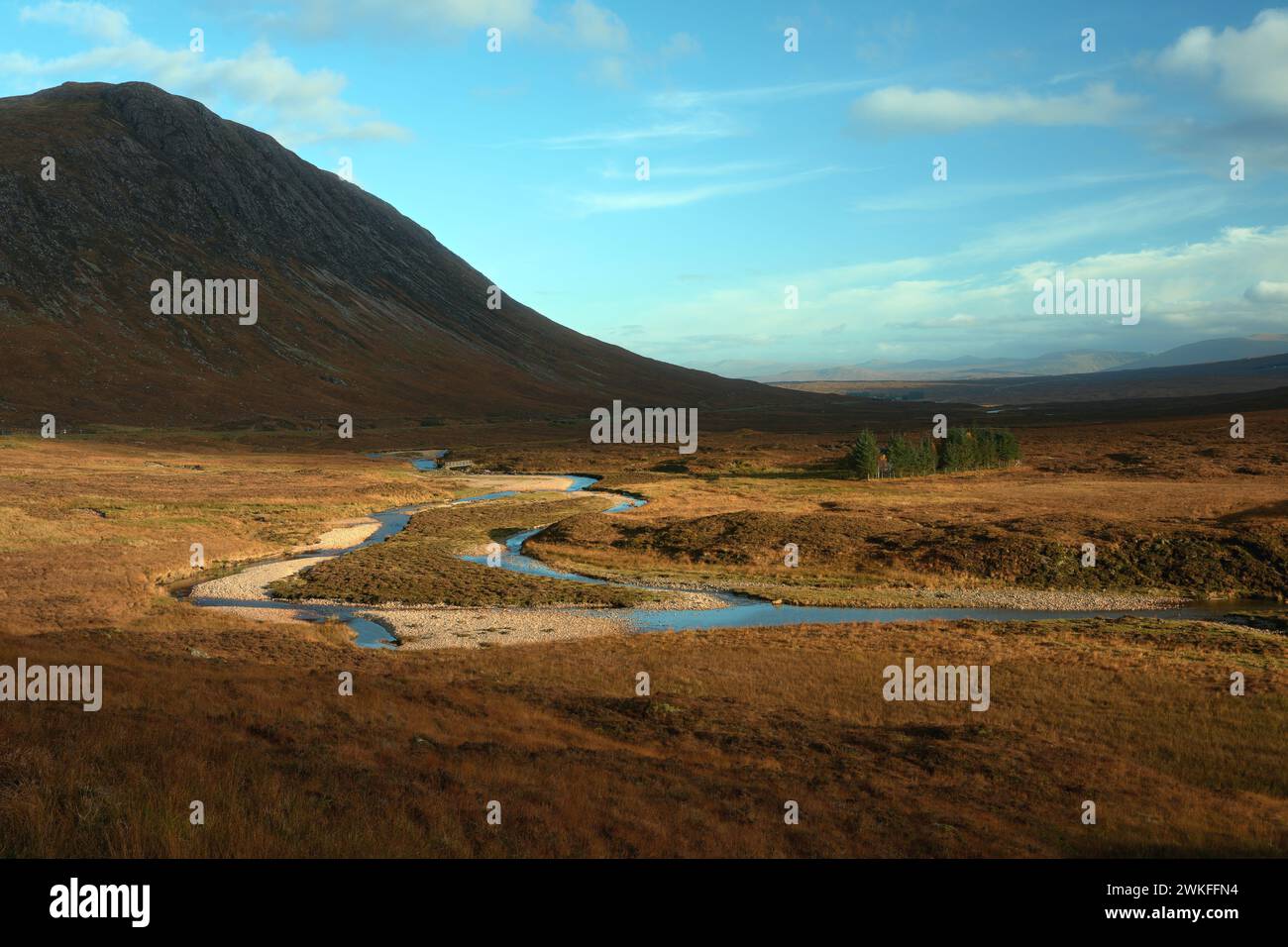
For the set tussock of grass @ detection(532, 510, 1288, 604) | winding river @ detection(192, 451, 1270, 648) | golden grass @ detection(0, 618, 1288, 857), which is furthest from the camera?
tussock of grass @ detection(532, 510, 1288, 604)

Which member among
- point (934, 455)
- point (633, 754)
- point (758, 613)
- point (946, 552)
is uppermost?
point (934, 455)

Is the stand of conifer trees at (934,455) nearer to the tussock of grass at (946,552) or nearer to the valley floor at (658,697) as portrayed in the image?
the valley floor at (658,697)

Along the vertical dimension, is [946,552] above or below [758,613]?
above

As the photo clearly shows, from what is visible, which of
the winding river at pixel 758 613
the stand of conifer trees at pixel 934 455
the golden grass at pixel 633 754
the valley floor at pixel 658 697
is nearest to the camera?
the golden grass at pixel 633 754

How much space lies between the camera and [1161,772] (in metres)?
21.9

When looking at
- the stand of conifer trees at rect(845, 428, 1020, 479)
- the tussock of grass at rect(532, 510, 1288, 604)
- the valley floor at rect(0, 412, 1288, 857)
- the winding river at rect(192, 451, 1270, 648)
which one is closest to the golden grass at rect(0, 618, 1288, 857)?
the valley floor at rect(0, 412, 1288, 857)

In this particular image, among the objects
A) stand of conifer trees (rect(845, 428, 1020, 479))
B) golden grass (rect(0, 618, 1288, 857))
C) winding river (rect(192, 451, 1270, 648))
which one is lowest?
winding river (rect(192, 451, 1270, 648))

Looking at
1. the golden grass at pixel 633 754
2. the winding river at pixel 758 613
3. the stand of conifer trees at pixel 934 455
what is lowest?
the winding river at pixel 758 613

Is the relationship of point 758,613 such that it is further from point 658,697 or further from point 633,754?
point 633,754

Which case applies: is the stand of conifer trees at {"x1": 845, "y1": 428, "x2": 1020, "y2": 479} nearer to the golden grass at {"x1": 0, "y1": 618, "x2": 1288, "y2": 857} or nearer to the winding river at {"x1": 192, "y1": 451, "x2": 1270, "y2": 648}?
the winding river at {"x1": 192, "y1": 451, "x2": 1270, "y2": 648}

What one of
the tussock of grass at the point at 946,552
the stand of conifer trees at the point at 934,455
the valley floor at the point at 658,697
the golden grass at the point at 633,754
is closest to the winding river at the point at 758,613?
the valley floor at the point at 658,697

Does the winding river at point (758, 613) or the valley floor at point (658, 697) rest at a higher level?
the valley floor at point (658, 697)

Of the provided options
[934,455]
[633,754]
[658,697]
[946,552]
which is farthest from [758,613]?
[934,455]
